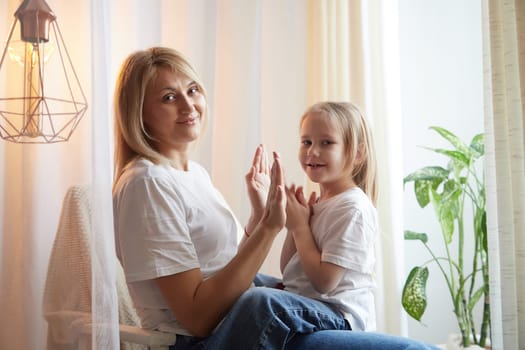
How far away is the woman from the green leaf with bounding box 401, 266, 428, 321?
0.96 meters

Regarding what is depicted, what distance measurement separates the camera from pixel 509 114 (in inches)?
87.0

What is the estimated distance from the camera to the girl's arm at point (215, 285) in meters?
1.37

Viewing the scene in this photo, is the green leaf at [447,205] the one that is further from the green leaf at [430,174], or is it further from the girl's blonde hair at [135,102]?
the girl's blonde hair at [135,102]

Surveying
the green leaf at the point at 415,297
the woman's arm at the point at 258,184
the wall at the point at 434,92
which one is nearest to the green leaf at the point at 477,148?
the wall at the point at 434,92

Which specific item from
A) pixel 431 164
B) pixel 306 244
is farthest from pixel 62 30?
pixel 431 164

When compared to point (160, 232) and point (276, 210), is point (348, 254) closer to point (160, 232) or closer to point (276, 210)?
point (276, 210)

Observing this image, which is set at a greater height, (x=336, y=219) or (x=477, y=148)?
(x=477, y=148)

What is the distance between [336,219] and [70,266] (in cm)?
60

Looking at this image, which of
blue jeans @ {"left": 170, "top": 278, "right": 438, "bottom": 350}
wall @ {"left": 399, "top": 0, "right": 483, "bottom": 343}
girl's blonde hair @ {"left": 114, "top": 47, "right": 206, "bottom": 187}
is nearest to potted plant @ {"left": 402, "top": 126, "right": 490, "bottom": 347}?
wall @ {"left": 399, "top": 0, "right": 483, "bottom": 343}

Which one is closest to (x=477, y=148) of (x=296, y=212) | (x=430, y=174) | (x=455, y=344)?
(x=430, y=174)

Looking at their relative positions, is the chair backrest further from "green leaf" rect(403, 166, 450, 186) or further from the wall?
the wall

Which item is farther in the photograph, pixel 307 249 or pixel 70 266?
pixel 307 249

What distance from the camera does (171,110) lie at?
1.54m

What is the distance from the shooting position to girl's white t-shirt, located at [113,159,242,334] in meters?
1.37
